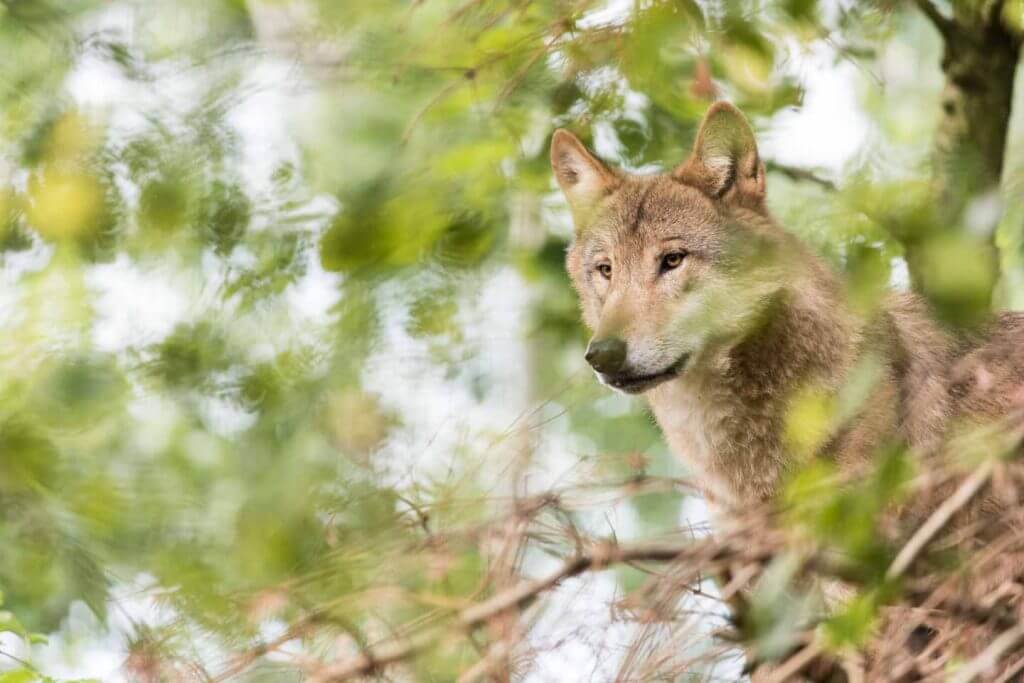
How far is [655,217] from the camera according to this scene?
3.93 m

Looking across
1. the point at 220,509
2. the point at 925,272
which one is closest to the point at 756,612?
the point at 925,272

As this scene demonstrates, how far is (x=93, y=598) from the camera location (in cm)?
197

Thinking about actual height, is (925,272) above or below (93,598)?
above

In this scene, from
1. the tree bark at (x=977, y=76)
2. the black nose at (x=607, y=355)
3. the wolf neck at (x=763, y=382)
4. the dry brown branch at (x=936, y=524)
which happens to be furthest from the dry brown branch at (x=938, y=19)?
the dry brown branch at (x=936, y=524)

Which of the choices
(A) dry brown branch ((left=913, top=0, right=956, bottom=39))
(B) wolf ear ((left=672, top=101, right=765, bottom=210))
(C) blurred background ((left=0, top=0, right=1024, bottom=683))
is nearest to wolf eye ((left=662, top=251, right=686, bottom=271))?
(B) wolf ear ((left=672, top=101, right=765, bottom=210))

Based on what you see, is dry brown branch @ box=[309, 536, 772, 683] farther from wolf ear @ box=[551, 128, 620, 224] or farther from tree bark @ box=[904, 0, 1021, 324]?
wolf ear @ box=[551, 128, 620, 224]

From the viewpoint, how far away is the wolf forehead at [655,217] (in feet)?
12.6

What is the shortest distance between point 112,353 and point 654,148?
66.0 inches

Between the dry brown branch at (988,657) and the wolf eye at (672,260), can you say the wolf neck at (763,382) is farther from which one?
the dry brown branch at (988,657)

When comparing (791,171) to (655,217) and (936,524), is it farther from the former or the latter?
(936,524)

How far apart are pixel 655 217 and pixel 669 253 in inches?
6.5

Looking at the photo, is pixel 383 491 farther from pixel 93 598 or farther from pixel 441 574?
pixel 93 598

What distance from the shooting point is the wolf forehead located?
3830 millimetres

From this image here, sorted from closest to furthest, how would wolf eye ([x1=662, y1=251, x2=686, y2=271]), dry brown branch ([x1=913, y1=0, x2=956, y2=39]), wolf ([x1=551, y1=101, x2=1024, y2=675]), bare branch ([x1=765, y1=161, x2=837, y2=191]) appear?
1. bare branch ([x1=765, y1=161, x2=837, y2=191])
2. dry brown branch ([x1=913, y1=0, x2=956, y2=39])
3. wolf ([x1=551, y1=101, x2=1024, y2=675])
4. wolf eye ([x1=662, y1=251, x2=686, y2=271])
